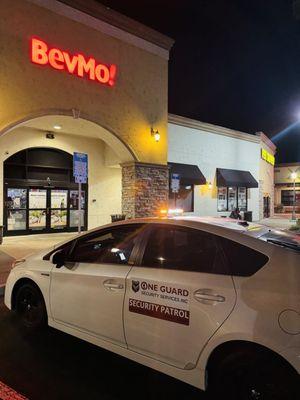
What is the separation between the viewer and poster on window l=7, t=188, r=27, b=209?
14961mm

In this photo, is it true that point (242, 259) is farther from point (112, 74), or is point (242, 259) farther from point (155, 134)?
point (155, 134)

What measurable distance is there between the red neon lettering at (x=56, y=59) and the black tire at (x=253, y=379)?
10959 mm

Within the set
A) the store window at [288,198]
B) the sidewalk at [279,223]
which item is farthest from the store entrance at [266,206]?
the store window at [288,198]

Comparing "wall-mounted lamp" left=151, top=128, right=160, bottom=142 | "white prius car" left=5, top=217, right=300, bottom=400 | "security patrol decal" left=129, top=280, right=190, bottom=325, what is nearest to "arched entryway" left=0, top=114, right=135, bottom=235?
"wall-mounted lamp" left=151, top=128, right=160, bottom=142

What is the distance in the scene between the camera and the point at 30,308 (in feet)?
16.5

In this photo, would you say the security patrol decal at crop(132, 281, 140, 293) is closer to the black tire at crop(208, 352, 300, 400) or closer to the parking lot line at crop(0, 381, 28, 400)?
the black tire at crop(208, 352, 300, 400)

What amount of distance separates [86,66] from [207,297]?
11159 mm

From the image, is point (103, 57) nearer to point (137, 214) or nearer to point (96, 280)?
point (137, 214)

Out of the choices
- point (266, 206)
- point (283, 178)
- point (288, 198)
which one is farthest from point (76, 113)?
point (288, 198)

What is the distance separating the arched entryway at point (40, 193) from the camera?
15062 millimetres

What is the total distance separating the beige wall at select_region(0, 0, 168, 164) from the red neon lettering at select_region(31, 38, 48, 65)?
0.52 ft

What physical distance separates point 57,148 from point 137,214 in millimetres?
4750

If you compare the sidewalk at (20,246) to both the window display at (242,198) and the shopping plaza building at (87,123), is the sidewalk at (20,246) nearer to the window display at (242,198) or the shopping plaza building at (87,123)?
the shopping plaza building at (87,123)

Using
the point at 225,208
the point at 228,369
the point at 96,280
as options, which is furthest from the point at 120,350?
the point at 225,208
